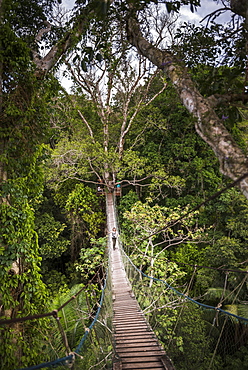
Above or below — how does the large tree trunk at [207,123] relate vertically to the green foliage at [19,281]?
above

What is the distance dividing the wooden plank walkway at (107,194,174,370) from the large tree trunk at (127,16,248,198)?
4.83 ft

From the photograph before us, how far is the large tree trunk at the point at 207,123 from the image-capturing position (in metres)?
1.24

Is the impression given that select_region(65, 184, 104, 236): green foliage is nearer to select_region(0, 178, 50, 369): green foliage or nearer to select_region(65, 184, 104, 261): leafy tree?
select_region(65, 184, 104, 261): leafy tree

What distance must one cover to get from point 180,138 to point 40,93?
17.9 ft

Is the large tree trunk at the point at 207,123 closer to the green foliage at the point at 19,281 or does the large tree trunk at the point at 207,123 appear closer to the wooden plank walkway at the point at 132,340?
the wooden plank walkway at the point at 132,340

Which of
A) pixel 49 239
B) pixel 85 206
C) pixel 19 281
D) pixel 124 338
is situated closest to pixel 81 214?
pixel 85 206

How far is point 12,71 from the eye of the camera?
6.97 feet

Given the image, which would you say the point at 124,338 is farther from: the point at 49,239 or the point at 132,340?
the point at 49,239

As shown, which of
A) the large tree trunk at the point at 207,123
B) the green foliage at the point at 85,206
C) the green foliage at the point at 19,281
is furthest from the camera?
the green foliage at the point at 85,206

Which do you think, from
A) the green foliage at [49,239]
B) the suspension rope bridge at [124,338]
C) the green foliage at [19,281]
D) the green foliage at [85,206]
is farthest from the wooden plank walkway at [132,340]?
the green foliage at [85,206]

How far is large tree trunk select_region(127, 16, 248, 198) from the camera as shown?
124 centimetres

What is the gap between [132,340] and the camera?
2.01 metres

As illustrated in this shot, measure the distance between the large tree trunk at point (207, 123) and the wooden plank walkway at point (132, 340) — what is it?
1474 mm

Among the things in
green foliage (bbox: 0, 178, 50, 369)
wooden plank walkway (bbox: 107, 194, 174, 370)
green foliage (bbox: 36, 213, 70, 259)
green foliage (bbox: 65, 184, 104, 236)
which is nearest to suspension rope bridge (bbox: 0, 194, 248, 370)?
wooden plank walkway (bbox: 107, 194, 174, 370)
